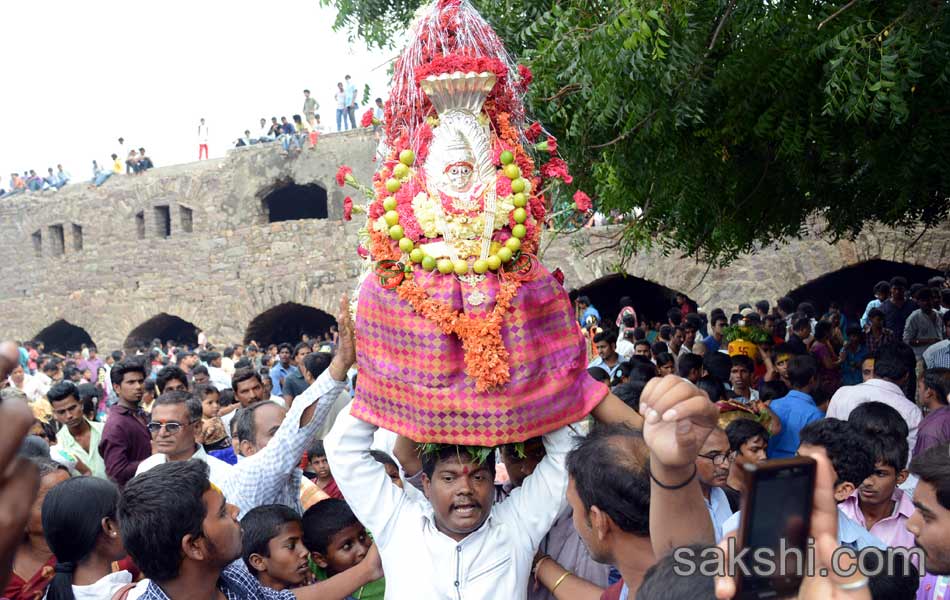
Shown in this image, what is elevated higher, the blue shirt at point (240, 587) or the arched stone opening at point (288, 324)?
the blue shirt at point (240, 587)

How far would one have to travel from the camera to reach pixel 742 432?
469 centimetres

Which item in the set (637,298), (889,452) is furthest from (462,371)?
(637,298)

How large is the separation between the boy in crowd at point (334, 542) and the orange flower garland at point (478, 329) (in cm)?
97

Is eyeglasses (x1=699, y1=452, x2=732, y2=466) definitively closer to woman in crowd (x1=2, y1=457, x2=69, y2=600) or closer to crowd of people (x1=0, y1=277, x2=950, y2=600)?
crowd of people (x1=0, y1=277, x2=950, y2=600)

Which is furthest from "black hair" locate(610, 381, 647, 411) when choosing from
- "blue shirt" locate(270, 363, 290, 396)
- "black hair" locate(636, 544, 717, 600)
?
"blue shirt" locate(270, 363, 290, 396)

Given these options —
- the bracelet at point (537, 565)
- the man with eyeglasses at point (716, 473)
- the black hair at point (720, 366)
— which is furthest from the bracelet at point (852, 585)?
the black hair at point (720, 366)

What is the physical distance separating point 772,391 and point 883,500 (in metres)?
2.83

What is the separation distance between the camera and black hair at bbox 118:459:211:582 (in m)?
2.83

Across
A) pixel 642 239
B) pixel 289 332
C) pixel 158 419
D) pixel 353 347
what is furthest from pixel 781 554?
pixel 289 332

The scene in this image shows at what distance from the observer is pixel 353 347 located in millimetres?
4020

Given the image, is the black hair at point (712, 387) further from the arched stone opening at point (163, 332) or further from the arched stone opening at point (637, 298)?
the arched stone opening at point (163, 332)

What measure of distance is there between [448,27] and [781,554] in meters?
2.93

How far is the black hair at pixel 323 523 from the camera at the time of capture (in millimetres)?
3881

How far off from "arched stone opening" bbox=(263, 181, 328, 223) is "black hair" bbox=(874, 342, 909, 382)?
58.9 feet
